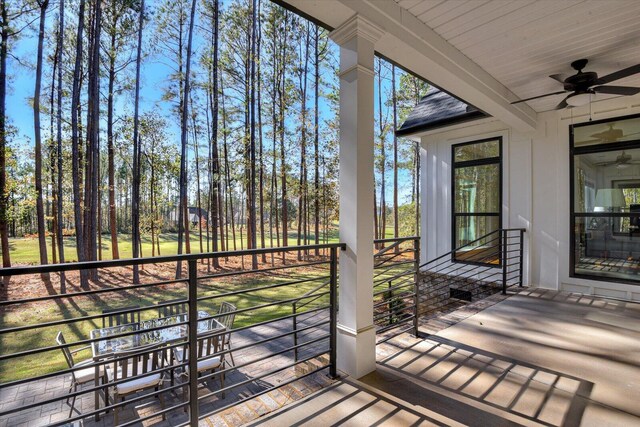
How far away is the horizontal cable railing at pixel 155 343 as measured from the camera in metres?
1.46

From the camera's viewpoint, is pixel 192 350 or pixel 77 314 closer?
pixel 192 350

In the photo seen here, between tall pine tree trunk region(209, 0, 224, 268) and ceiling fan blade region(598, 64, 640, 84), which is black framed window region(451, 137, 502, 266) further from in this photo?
tall pine tree trunk region(209, 0, 224, 268)

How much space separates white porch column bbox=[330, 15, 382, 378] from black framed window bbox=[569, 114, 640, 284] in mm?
4050

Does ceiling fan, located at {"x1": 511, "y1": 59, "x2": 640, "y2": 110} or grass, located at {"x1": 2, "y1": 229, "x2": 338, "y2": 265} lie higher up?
ceiling fan, located at {"x1": 511, "y1": 59, "x2": 640, "y2": 110}

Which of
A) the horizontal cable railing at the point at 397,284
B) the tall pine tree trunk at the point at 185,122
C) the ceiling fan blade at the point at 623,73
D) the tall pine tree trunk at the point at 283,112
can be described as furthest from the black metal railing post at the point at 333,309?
the tall pine tree trunk at the point at 283,112

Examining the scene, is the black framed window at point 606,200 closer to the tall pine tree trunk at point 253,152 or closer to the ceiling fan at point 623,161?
the ceiling fan at point 623,161

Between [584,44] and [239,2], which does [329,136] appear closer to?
[239,2]

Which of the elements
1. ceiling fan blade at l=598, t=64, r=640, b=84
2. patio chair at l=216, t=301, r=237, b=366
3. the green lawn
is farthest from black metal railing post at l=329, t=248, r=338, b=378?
ceiling fan blade at l=598, t=64, r=640, b=84

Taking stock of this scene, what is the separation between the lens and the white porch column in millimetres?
2100

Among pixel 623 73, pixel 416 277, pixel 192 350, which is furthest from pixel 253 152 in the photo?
pixel 192 350

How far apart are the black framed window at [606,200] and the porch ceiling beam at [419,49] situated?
68.3 inches

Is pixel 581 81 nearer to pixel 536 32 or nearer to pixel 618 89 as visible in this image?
pixel 618 89

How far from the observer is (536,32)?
8.14 feet

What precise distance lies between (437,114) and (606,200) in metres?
2.78
